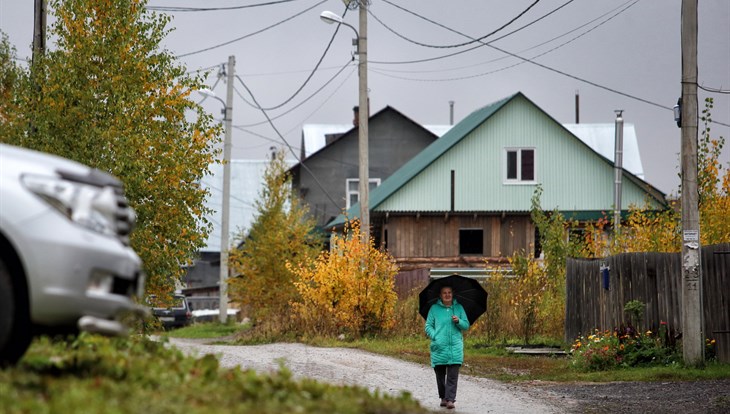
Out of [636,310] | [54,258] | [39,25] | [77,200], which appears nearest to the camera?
[54,258]

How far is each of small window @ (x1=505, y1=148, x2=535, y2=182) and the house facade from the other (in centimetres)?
1674

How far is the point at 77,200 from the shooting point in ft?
23.1

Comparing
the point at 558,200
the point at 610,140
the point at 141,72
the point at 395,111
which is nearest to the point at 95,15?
the point at 141,72

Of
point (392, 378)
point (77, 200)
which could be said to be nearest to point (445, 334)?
point (392, 378)

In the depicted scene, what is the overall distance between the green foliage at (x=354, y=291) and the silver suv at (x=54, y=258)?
19859mm

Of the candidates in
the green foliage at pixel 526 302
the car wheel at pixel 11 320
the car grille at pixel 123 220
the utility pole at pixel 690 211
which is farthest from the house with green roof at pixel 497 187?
the car wheel at pixel 11 320

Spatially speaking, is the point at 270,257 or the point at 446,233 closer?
the point at 270,257

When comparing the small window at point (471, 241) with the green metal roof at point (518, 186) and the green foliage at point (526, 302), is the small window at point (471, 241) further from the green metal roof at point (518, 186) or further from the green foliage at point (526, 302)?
the green foliage at point (526, 302)

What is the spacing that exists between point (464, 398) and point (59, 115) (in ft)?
25.4

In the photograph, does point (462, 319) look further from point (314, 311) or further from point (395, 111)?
point (395, 111)

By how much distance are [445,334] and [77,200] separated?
8.49 m

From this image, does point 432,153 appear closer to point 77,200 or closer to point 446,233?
point 446,233

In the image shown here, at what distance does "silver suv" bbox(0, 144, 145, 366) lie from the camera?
6.79 metres

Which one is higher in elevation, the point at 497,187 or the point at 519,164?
the point at 519,164
